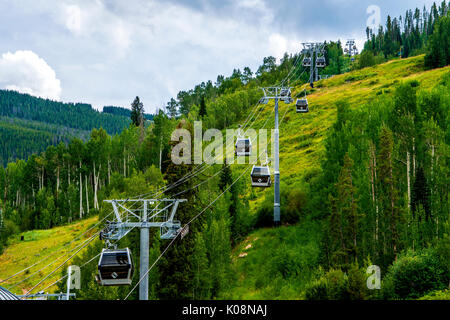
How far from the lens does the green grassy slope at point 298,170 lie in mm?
29984

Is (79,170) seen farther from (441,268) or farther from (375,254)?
(441,268)

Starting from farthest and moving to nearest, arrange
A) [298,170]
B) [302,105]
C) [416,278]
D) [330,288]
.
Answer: [298,170]
[302,105]
[330,288]
[416,278]

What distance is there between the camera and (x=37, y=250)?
209 feet

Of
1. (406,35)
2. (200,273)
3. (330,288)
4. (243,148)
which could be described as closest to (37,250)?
(200,273)

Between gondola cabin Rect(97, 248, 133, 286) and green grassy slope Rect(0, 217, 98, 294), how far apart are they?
35529mm

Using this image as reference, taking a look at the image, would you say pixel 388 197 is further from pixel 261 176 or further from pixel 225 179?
pixel 225 179

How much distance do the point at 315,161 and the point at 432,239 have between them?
1132 inches

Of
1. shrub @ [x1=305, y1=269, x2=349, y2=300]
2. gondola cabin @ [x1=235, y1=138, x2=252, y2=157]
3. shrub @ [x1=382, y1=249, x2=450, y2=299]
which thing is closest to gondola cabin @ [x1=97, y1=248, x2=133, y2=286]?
shrub @ [x1=305, y1=269, x2=349, y2=300]

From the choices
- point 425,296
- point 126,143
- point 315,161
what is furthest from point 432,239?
point 126,143

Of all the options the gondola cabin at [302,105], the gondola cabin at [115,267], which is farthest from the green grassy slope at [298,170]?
the gondola cabin at [115,267]

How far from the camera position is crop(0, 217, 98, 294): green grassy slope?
54.2m

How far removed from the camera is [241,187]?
2148 inches

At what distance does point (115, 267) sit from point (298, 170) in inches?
1507

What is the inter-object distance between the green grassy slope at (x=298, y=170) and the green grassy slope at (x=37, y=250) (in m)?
28.1
